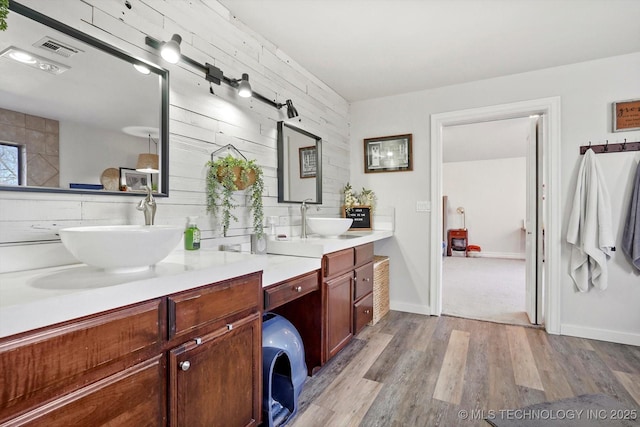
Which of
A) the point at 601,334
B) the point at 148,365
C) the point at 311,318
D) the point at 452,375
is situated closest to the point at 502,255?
the point at 601,334

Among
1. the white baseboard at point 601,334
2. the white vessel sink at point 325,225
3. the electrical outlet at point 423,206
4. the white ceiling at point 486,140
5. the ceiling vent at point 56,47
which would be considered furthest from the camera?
the white ceiling at point 486,140

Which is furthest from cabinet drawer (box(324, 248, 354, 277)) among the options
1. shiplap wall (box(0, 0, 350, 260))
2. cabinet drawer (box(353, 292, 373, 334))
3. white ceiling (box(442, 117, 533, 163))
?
white ceiling (box(442, 117, 533, 163))

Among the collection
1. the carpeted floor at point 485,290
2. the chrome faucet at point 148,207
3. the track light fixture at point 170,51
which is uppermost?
the track light fixture at point 170,51

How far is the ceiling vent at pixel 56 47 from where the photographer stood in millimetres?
1221

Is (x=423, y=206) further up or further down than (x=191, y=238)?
further up

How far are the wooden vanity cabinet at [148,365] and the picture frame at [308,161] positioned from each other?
5.06 feet

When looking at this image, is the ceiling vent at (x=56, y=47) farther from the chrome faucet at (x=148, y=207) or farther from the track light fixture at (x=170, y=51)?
the chrome faucet at (x=148, y=207)

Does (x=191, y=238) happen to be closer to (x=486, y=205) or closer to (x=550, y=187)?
(x=550, y=187)

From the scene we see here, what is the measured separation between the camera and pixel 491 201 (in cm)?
743

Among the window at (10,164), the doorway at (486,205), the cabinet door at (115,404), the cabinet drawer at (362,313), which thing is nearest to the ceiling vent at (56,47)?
the window at (10,164)

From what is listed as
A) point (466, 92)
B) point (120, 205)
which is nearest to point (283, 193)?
point (120, 205)

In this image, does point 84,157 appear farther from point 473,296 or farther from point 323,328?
point 473,296

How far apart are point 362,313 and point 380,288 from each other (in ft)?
1.80

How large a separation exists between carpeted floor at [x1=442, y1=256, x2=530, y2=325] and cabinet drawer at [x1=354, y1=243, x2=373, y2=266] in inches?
→ 48.6
